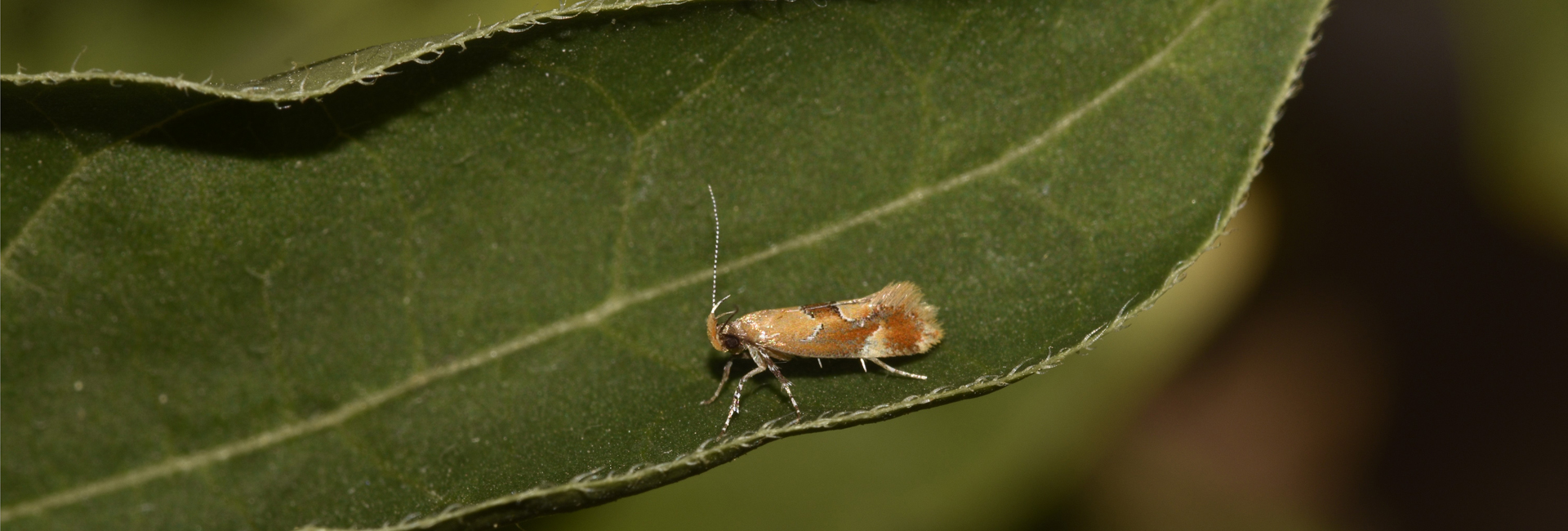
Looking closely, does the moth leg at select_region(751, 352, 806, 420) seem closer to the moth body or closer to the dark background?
the moth body

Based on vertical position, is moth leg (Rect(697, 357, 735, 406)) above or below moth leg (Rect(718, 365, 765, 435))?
above

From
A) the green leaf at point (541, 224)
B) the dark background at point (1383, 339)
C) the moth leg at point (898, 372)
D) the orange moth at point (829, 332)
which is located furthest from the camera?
the dark background at point (1383, 339)

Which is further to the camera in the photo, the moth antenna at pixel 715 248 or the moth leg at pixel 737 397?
the moth antenna at pixel 715 248

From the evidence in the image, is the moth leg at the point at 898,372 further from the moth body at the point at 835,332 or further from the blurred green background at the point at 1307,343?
the blurred green background at the point at 1307,343

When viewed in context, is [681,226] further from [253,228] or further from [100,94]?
[100,94]

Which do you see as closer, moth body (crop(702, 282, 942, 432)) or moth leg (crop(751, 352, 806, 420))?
moth body (crop(702, 282, 942, 432))

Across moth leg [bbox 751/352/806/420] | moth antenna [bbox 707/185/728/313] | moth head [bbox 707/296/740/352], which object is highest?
A: moth antenna [bbox 707/185/728/313]

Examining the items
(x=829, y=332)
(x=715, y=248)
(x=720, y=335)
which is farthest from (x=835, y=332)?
(x=715, y=248)

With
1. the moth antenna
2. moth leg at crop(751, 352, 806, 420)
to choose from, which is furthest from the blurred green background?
the moth antenna

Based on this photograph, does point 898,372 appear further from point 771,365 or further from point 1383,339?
point 1383,339

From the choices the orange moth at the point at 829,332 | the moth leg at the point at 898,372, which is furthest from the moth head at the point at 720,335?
the moth leg at the point at 898,372
